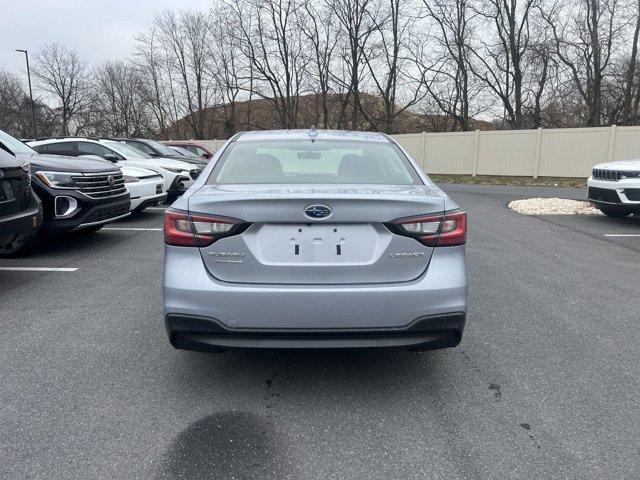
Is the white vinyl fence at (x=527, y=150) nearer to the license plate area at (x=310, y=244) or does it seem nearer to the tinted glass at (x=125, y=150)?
the tinted glass at (x=125, y=150)

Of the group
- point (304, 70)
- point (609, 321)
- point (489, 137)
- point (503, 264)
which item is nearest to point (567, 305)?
point (609, 321)

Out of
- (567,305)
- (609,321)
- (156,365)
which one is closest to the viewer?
(156,365)

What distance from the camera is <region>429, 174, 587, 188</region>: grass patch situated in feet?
63.1

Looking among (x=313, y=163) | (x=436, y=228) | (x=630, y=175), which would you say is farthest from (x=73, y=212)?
(x=630, y=175)

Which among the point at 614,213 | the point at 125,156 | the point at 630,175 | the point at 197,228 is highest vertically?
A: the point at 125,156

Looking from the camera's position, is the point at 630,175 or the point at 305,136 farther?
the point at 630,175

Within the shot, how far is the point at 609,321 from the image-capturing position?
4289mm

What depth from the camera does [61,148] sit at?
10.6 meters

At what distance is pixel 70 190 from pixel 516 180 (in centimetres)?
1837

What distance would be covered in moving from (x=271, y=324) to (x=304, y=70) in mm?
38368

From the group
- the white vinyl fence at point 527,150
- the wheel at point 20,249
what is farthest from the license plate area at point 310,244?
the white vinyl fence at point 527,150

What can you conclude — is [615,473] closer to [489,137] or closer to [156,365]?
[156,365]

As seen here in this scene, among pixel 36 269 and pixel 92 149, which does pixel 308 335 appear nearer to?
pixel 36 269

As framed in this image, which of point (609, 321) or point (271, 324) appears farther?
point (609, 321)
